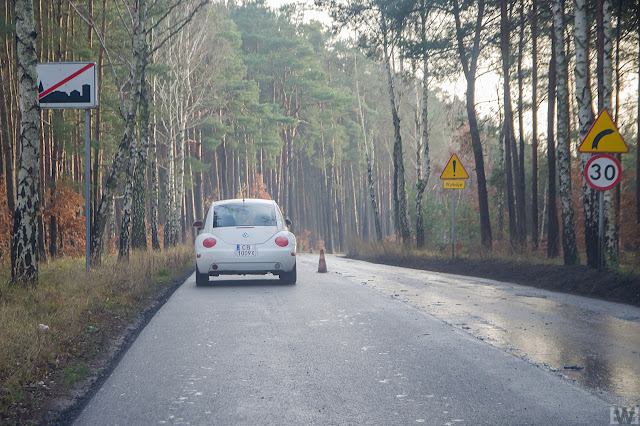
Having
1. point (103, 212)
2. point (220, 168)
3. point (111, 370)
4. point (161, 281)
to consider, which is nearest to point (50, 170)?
point (103, 212)

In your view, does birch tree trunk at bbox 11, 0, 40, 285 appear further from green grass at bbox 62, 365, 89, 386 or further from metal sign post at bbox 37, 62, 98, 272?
green grass at bbox 62, 365, 89, 386

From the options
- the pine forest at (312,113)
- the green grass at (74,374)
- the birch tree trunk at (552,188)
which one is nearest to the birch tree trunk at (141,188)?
the pine forest at (312,113)

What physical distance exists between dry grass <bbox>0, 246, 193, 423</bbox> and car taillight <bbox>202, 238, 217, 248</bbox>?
1.28 metres

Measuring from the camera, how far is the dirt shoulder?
525 inches

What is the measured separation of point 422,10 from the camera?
94.0 ft

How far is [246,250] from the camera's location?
50.8 feet

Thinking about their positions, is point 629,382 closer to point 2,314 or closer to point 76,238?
point 2,314

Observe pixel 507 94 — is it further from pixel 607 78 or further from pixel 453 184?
pixel 607 78

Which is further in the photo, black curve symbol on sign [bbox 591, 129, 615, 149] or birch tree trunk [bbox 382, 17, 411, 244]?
birch tree trunk [bbox 382, 17, 411, 244]

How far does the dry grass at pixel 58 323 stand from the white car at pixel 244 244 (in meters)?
1.24

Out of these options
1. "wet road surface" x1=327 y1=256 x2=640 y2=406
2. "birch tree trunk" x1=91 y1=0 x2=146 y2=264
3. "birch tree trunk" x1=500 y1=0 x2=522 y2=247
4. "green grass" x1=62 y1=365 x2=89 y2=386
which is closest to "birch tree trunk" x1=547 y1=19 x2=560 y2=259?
"birch tree trunk" x1=500 y1=0 x2=522 y2=247

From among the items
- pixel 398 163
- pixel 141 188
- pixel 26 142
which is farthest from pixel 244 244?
pixel 398 163

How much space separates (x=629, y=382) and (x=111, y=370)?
471cm

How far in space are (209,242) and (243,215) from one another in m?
1.05
